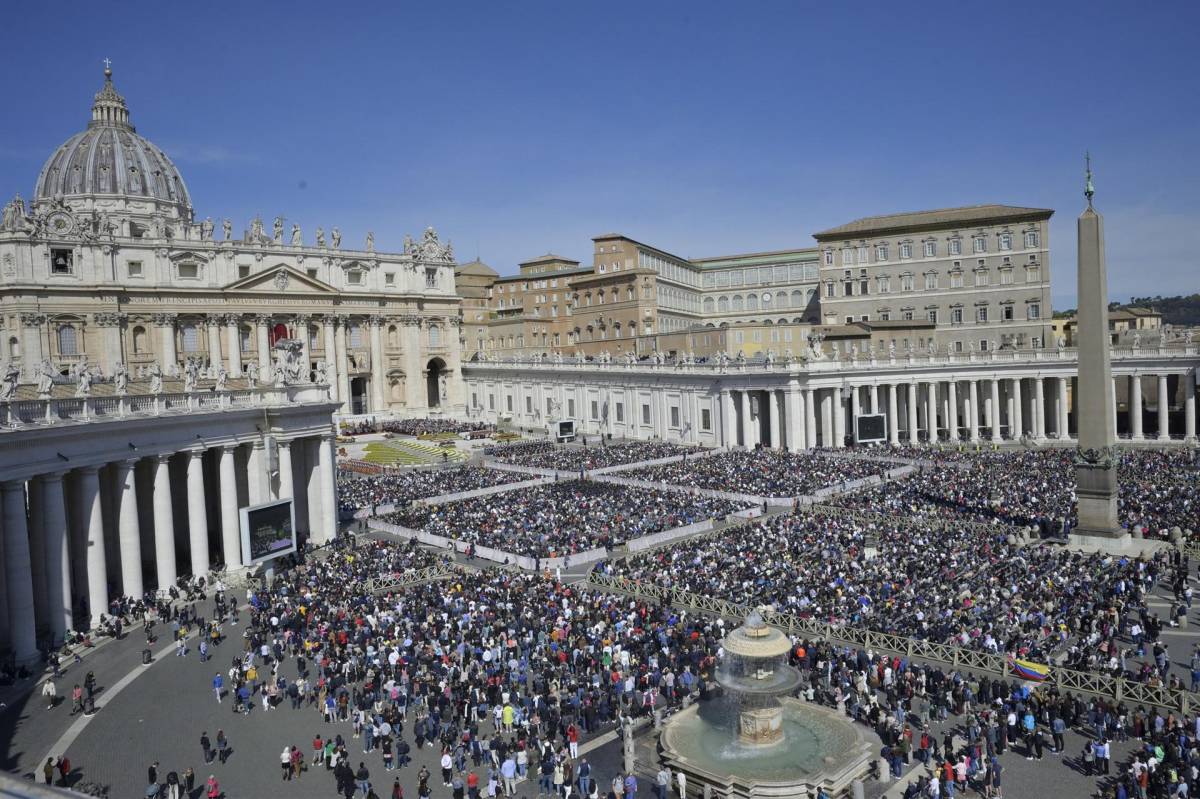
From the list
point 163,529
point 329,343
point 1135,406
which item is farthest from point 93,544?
point 1135,406

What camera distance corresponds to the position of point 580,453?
62.1m

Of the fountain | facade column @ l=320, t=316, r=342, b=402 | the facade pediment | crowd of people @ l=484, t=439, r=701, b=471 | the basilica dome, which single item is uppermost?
the basilica dome

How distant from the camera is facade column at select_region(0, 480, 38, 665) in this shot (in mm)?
25172

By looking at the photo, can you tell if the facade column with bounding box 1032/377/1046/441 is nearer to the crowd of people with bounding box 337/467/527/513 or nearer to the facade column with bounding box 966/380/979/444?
the facade column with bounding box 966/380/979/444

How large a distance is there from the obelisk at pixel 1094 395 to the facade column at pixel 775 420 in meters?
29.0

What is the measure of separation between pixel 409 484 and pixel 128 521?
21491 millimetres

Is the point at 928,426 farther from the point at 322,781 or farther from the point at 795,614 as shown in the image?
the point at 322,781

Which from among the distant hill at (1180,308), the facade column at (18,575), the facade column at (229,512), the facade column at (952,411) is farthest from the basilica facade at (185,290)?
the distant hill at (1180,308)

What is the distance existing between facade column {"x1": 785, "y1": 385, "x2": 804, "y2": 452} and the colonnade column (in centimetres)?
3354

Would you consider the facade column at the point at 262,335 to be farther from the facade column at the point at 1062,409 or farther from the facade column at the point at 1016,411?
the facade column at the point at 1062,409

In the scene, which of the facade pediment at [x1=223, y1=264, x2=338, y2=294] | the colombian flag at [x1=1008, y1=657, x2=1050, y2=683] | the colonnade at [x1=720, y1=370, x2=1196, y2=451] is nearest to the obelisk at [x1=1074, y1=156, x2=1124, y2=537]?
the colombian flag at [x1=1008, y1=657, x2=1050, y2=683]

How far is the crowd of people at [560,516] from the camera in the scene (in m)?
36.5

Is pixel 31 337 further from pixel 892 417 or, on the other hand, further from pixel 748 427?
pixel 892 417

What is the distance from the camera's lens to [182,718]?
2156 centimetres
